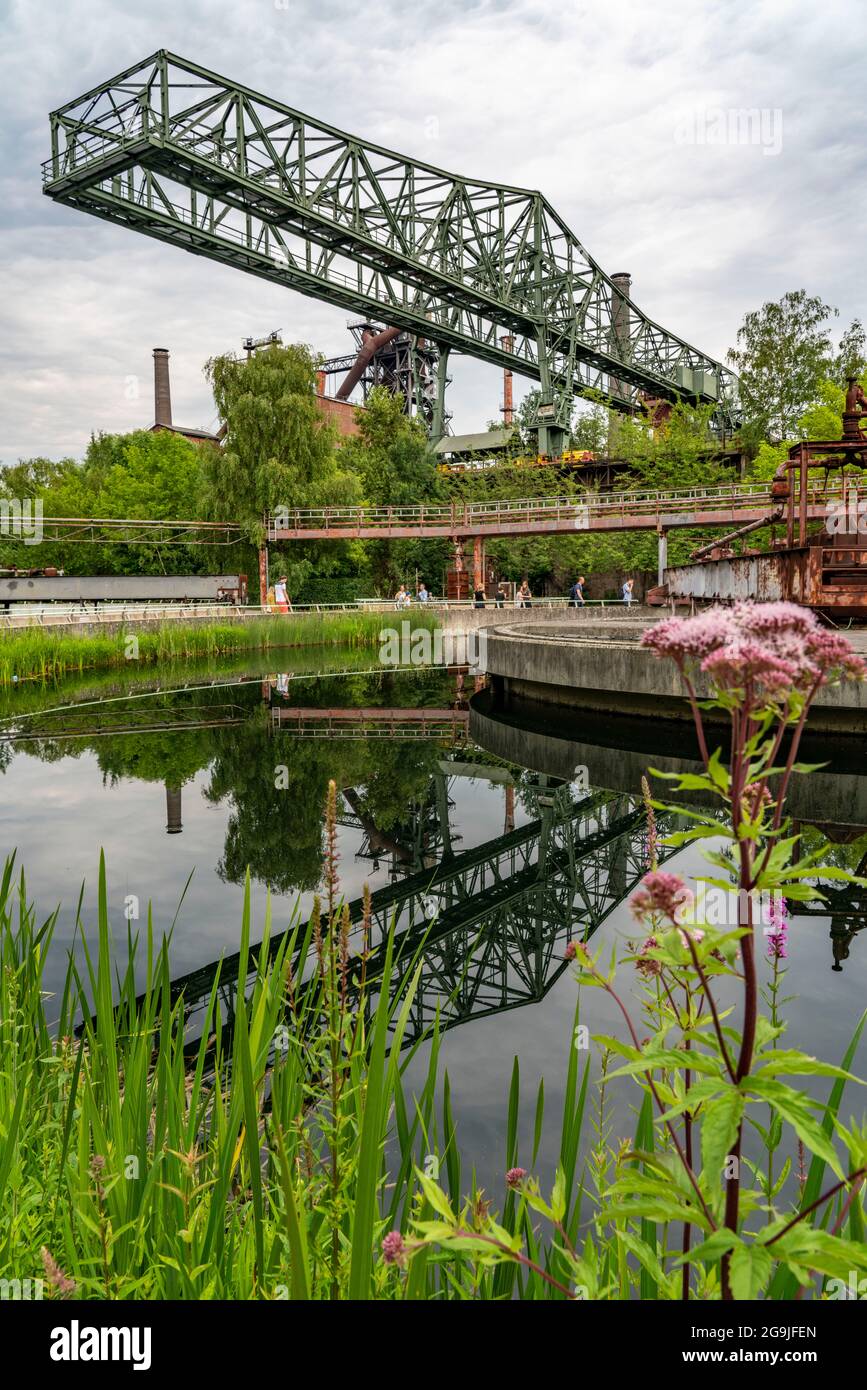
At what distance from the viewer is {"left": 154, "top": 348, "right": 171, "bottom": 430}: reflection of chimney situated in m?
67.9

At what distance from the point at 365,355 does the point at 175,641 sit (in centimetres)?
5774

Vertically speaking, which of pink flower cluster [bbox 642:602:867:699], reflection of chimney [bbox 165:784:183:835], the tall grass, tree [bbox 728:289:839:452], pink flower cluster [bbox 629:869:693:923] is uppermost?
tree [bbox 728:289:839:452]

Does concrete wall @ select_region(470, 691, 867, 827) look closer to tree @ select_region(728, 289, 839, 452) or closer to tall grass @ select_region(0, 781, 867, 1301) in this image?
tall grass @ select_region(0, 781, 867, 1301)

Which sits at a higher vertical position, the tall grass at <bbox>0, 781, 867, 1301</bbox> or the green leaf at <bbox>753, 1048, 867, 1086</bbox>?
the green leaf at <bbox>753, 1048, 867, 1086</bbox>

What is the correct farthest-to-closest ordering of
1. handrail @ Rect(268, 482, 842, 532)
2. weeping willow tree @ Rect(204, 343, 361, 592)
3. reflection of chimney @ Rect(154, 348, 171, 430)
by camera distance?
1. reflection of chimney @ Rect(154, 348, 171, 430)
2. handrail @ Rect(268, 482, 842, 532)
3. weeping willow tree @ Rect(204, 343, 361, 592)

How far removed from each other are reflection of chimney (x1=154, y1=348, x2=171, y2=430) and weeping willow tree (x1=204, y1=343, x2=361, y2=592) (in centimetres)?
3411

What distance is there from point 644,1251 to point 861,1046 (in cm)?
235

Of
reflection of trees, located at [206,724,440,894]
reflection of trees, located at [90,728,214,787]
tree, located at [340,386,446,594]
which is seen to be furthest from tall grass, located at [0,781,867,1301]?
tree, located at [340,386,446,594]

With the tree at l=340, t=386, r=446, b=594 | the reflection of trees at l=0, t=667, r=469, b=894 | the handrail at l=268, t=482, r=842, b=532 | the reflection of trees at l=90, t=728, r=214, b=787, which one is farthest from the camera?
the tree at l=340, t=386, r=446, b=594

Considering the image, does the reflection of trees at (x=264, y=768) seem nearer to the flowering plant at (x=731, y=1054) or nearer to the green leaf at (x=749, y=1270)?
the flowering plant at (x=731, y=1054)

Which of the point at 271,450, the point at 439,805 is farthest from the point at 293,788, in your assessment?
the point at 271,450

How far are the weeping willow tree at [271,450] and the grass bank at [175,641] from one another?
10.3m

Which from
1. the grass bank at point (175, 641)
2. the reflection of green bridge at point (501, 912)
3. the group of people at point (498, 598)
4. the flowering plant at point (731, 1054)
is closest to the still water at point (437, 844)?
the reflection of green bridge at point (501, 912)

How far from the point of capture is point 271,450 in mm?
36781
